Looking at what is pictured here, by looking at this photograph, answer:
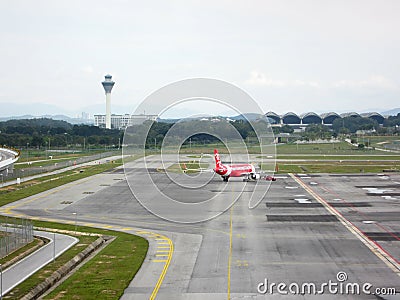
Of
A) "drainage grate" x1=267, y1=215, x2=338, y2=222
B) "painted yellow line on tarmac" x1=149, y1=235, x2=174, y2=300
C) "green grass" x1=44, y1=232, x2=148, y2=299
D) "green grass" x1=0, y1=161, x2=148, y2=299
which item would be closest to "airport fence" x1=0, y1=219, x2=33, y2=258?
"green grass" x1=0, y1=161, x2=148, y2=299

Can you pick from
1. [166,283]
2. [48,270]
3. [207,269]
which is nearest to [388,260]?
[207,269]

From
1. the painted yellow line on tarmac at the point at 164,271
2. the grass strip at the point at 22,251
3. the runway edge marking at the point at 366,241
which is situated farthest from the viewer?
the grass strip at the point at 22,251

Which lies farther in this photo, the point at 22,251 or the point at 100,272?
the point at 22,251

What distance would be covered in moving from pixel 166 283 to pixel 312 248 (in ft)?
46.0

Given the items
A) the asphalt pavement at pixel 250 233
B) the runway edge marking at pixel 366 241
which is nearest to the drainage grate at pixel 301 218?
the asphalt pavement at pixel 250 233

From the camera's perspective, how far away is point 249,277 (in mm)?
33250

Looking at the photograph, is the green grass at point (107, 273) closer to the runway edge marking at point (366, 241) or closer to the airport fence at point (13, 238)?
the airport fence at point (13, 238)

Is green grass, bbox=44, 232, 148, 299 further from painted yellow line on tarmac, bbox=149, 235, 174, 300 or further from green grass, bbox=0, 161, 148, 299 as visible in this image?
painted yellow line on tarmac, bbox=149, 235, 174, 300

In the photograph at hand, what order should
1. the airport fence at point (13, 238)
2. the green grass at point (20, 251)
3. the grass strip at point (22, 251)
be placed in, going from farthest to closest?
the airport fence at point (13, 238) → the green grass at point (20, 251) → the grass strip at point (22, 251)

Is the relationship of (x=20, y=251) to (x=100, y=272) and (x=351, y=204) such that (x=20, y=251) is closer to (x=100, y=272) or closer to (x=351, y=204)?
(x=100, y=272)

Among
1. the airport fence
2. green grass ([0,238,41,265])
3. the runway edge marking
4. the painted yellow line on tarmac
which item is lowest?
the painted yellow line on tarmac

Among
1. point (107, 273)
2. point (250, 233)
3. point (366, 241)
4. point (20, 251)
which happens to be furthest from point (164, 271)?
point (366, 241)

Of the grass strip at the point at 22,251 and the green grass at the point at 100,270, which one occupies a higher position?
the grass strip at the point at 22,251

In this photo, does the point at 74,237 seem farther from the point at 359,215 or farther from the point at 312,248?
the point at 359,215
